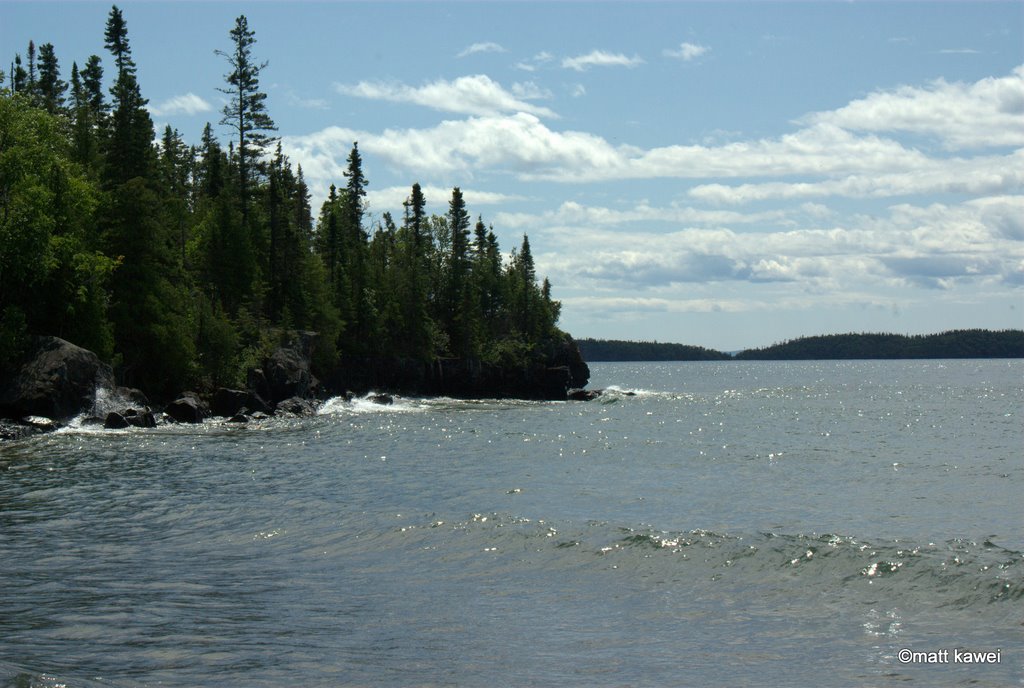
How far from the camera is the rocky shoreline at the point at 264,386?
149 feet

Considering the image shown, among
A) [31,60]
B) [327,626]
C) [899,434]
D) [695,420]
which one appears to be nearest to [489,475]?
[327,626]

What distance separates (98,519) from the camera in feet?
74.6

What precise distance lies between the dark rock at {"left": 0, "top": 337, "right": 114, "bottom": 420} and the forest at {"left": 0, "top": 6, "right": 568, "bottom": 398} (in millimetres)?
1197

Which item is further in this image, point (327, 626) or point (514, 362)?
point (514, 362)

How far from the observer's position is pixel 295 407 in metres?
65.8

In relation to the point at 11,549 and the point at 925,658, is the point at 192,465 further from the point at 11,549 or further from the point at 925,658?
the point at 925,658

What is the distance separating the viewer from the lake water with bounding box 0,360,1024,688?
12.4 m

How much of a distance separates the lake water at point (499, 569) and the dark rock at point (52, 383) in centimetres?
547

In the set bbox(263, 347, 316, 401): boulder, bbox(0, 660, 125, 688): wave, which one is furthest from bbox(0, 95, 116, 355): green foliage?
bbox(0, 660, 125, 688): wave

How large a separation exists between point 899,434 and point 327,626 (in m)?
48.7

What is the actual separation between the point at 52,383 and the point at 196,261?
3675 cm

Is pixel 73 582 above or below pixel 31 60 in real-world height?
below

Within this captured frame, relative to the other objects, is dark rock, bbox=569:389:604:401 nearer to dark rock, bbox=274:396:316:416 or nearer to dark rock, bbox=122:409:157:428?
dark rock, bbox=274:396:316:416

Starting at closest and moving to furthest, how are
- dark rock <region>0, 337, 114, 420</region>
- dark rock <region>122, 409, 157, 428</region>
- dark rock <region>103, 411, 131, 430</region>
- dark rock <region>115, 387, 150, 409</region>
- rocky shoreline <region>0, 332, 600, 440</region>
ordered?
dark rock <region>0, 337, 114, 420</region>, rocky shoreline <region>0, 332, 600, 440</region>, dark rock <region>103, 411, 131, 430</region>, dark rock <region>122, 409, 157, 428</region>, dark rock <region>115, 387, 150, 409</region>
